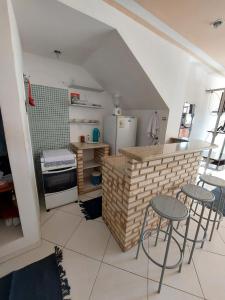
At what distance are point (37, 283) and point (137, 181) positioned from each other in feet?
4.21

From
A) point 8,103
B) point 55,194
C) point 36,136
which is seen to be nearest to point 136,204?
point 55,194

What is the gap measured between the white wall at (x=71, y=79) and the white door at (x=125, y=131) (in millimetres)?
585

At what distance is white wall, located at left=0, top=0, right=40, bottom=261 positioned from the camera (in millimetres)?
1030

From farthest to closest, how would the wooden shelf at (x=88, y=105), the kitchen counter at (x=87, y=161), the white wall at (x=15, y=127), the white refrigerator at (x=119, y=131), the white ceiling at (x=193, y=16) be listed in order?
the white refrigerator at (x=119, y=131), the wooden shelf at (x=88, y=105), the kitchen counter at (x=87, y=161), the white ceiling at (x=193, y=16), the white wall at (x=15, y=127)

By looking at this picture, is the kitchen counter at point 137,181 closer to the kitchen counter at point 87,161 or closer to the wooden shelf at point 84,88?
the kitchen counter at point 87,161

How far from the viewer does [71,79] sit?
2.60 metres

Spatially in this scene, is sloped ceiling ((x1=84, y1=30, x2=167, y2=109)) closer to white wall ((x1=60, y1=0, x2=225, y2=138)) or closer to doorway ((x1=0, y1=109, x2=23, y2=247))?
white wall ((x1=60, y1=0, x2=225, y2=138))

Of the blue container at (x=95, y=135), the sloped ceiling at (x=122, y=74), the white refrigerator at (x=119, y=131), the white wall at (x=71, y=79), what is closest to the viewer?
the sloped ceiling at (x=122, y=74)

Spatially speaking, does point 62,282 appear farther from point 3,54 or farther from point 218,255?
point 3,54

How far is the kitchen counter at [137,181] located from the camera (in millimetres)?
1301

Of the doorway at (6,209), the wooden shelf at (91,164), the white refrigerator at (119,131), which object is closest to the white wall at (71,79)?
the white refrigerator at (119,131)

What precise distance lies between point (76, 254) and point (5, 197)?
3.70 feet

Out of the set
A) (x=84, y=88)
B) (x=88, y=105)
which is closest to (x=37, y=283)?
(x=88, y=105)

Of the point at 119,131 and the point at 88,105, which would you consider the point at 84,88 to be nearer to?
the point at 88,105
